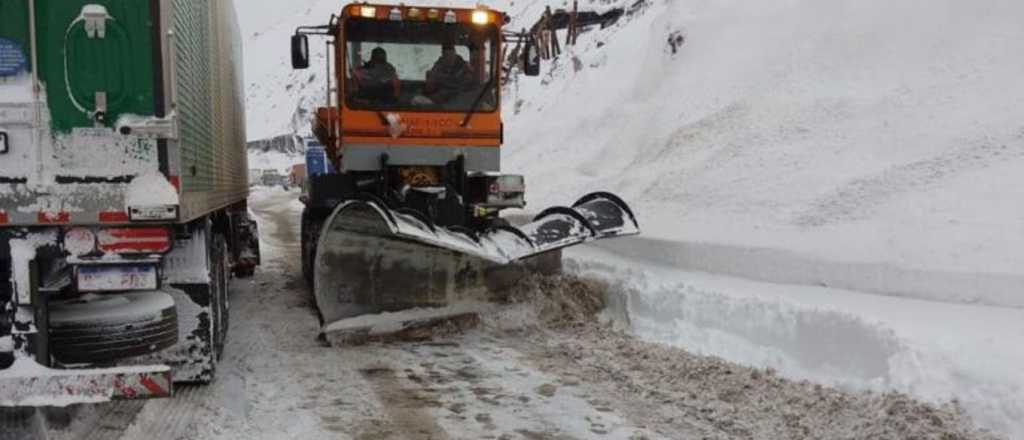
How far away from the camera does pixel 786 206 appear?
27.3 ft

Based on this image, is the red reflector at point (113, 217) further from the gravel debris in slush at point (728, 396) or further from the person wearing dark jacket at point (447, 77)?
the person wearing dark jacket at point (447, 77)

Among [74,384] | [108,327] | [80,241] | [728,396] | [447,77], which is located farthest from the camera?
[447,77]

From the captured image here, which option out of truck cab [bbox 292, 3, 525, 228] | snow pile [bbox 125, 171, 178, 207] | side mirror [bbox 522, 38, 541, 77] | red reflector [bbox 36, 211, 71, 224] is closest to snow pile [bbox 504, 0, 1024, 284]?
side mirror [bbox 522, 38, 541, 77]

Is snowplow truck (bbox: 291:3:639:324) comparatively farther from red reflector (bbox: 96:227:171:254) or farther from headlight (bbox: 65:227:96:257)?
headlight (bbox: 65:227:96:257)

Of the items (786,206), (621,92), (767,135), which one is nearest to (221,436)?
(786,206)

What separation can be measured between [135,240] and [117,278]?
0.22m

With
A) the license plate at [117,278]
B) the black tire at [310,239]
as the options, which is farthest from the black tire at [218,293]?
the black tire at [310,239]

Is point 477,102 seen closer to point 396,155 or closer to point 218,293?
point 396,155

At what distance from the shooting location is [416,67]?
805 cm

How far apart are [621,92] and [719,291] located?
39.9 ft

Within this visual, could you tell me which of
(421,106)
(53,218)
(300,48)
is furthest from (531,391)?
(300,48)

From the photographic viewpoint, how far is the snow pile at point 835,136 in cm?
684

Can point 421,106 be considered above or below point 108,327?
above

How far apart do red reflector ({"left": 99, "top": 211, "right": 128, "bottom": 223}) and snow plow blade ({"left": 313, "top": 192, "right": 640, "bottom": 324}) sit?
2336mm
